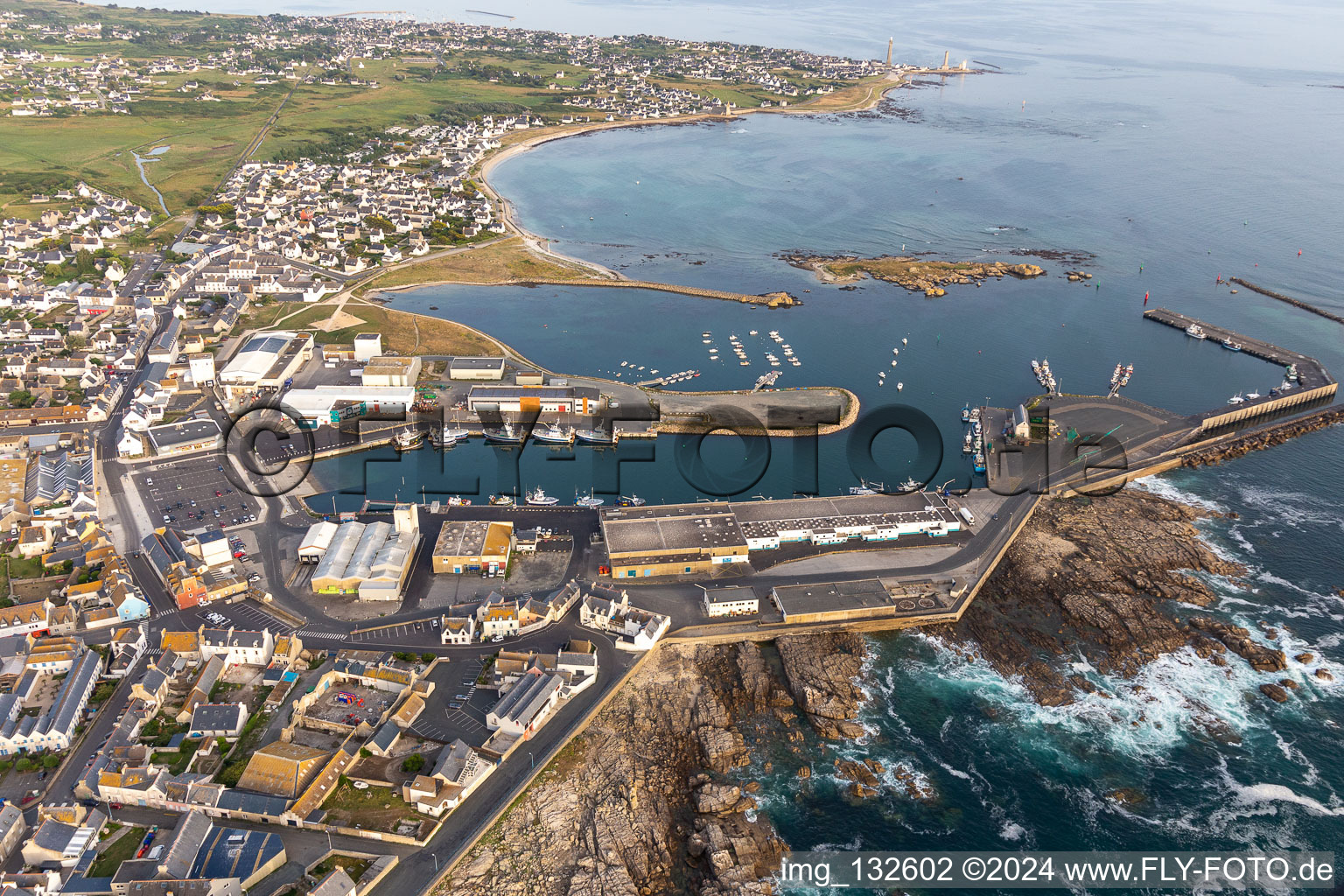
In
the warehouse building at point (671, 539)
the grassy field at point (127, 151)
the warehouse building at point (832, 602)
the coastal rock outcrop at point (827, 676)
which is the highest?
the grassy field at point (127, 151)

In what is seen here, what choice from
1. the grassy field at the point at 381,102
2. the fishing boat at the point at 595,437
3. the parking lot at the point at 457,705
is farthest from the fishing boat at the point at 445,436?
the grassy field at the point at 381,102

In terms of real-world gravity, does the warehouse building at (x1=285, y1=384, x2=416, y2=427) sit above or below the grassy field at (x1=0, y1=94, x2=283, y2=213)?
below

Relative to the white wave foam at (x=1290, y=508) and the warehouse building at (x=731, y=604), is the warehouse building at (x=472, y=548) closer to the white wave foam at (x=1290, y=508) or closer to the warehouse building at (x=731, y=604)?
the warehouse building at (x=731, y=604)

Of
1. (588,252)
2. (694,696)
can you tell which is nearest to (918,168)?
(588,252)

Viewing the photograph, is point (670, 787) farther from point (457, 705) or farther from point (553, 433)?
point (553, 433)

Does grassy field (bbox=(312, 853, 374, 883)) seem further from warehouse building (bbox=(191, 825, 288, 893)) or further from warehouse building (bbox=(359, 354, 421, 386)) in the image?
warehouse building (bbox=(359, 354, 421, 386))

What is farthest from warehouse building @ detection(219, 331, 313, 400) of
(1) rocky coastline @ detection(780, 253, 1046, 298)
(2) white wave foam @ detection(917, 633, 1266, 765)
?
(1) rocky coastline @ detection(780, 253, 1046, 298)

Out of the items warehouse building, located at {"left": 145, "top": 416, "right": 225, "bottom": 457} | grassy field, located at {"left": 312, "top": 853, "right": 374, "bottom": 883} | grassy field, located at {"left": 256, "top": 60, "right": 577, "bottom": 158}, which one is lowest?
grassy field, located at {"left": 312, "top": 853, "right": 374, "bottom": 883}
